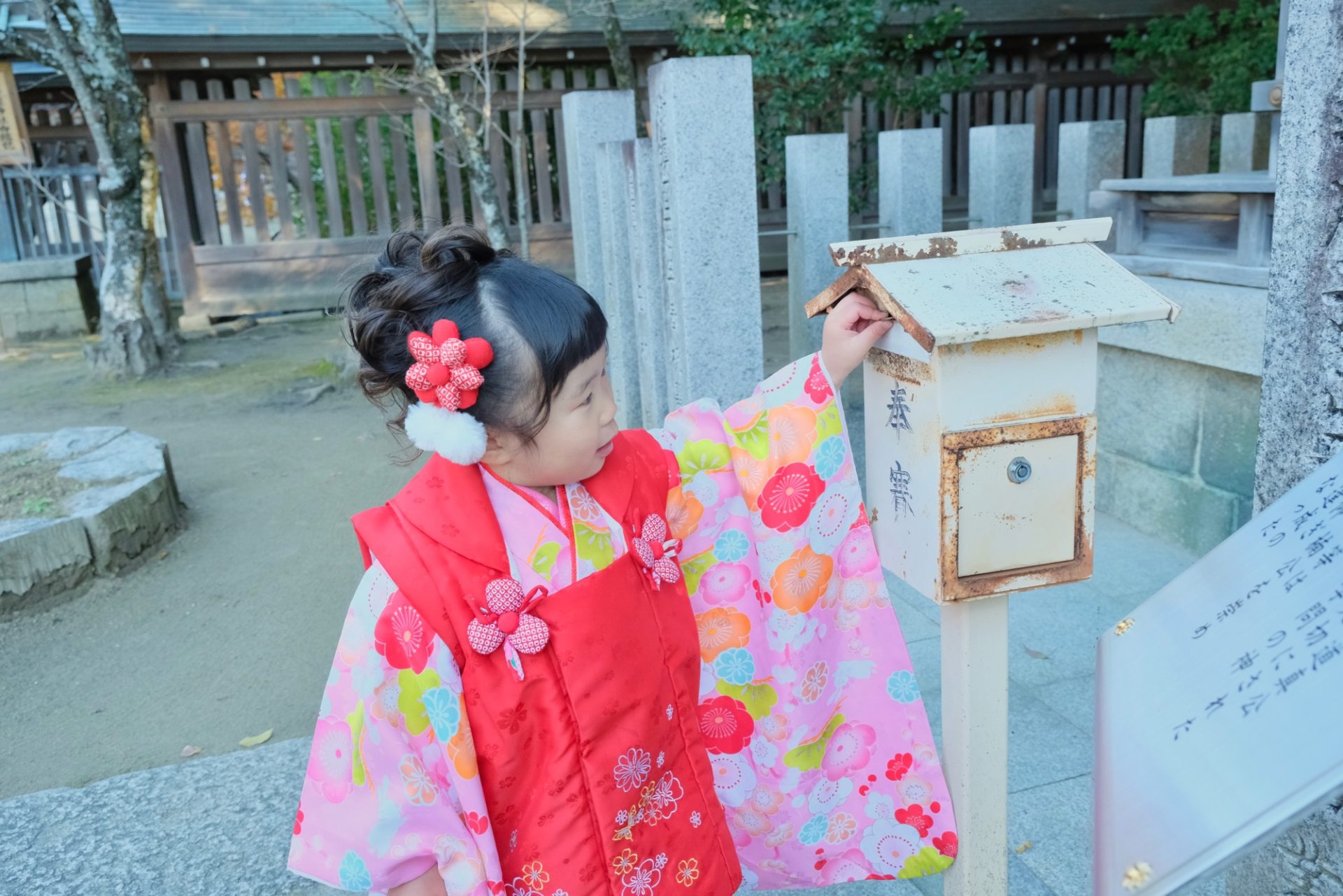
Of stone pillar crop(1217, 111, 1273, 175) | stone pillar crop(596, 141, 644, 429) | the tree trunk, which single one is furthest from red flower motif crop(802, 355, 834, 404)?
the tree trunk

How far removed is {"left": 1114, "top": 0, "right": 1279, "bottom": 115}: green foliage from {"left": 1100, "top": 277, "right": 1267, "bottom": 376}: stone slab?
4.81m

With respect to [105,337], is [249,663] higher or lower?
lower

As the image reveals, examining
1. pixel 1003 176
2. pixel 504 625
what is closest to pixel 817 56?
pixel 1003 176

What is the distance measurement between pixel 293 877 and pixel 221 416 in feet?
18.3

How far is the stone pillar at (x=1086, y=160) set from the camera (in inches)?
189

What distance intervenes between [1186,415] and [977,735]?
263 cm

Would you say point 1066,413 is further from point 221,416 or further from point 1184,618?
point 221,416

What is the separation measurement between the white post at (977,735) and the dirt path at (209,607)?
206cm

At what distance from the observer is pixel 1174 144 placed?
5457 millimetres

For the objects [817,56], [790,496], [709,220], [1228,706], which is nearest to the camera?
[1228,706]

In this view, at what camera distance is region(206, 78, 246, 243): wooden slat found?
10.6 m

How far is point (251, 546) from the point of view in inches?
194

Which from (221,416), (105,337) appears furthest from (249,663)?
(105,337)

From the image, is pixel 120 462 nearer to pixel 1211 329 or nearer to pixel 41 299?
pixel 1211 329
